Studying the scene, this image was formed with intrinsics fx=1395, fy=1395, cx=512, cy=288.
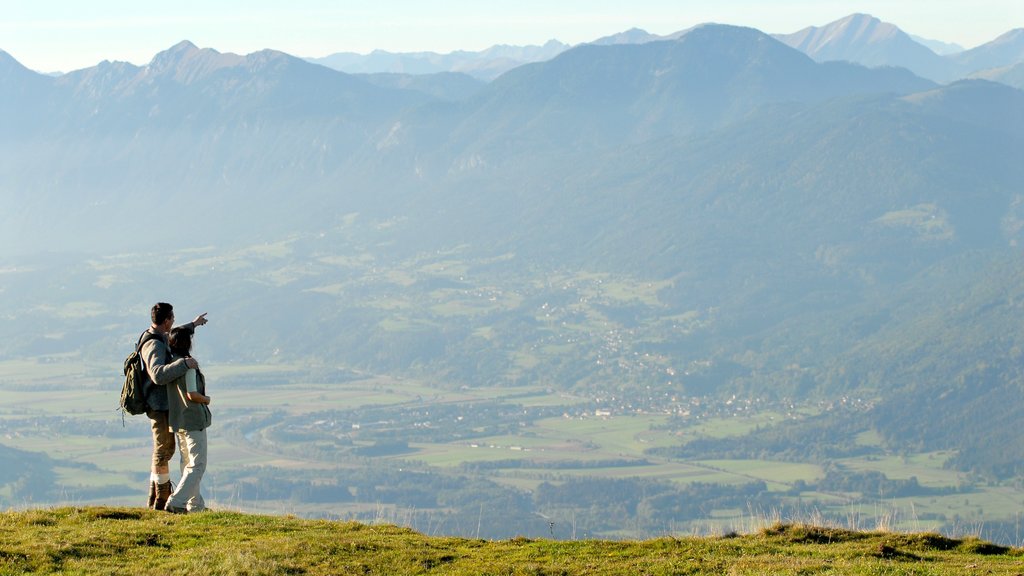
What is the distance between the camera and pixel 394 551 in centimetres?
1786

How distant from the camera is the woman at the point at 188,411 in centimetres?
1948

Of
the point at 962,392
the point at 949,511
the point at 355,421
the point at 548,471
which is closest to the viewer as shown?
the point at 949,511

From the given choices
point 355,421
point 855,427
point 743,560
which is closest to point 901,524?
point 855,427

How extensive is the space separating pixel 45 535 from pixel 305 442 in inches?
6044

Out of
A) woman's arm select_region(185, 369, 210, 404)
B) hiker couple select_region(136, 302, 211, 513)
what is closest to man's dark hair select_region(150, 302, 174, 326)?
hiker couple select_region(136, 302, 211, 513)

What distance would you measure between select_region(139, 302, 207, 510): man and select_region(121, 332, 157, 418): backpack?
56mm

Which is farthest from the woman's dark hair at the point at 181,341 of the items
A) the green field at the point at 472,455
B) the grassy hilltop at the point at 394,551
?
the green field at the point at 472,455

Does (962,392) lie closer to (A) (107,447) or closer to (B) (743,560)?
(A) (107,447)

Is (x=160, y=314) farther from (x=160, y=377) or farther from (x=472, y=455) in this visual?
(x=472, y=455)

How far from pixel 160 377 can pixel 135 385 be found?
737mm

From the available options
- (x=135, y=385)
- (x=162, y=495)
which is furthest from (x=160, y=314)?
(x=162, y=495)

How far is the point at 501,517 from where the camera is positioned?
385ft

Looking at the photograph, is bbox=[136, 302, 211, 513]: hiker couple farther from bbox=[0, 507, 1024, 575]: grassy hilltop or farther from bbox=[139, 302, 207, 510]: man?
bbox=[0, 507, 1024, 575]: grassy hilltop

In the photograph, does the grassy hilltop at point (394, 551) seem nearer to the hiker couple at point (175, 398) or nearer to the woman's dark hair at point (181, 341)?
the hiker couple at point (175, 398)
